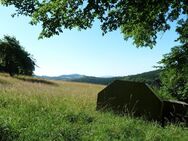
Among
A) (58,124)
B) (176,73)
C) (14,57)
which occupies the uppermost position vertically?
(14,57)

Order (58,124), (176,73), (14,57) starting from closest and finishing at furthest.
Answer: (58,124) → (176,73) → (14,57)

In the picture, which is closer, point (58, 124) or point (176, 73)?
point (58, 124)

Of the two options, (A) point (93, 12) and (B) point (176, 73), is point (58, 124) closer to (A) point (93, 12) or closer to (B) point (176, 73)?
(A) point (93, 12)

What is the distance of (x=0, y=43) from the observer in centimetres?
5756

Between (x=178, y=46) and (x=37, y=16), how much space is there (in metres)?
8.45

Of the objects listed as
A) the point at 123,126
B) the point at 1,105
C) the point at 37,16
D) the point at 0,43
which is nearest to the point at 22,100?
the point at 1,105

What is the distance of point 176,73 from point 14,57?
41.2m

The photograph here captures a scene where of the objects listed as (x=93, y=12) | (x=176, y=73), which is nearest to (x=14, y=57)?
(x=176, y=73)

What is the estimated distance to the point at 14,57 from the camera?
57.9 metres

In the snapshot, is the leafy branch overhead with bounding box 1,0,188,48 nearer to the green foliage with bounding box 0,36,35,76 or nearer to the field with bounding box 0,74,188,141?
the field with bounding box 0,74,188,141

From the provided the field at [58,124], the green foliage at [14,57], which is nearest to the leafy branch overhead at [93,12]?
the field at [58,124]

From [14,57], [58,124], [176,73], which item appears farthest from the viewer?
[14,57]

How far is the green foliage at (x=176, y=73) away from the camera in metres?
18.6

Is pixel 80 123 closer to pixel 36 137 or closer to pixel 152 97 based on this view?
pixel 36 137
